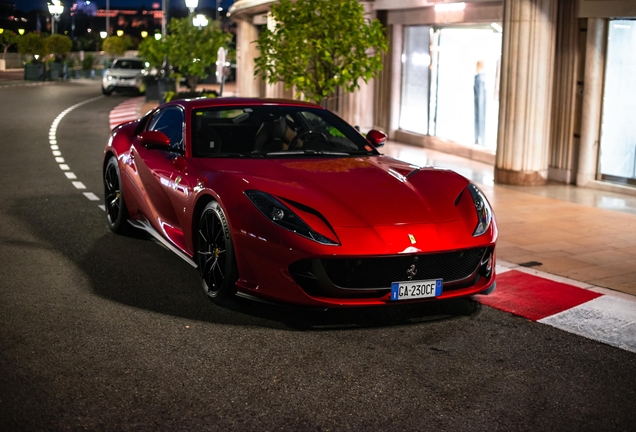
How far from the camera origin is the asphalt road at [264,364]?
4.66 metres

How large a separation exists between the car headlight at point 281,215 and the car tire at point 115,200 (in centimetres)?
302

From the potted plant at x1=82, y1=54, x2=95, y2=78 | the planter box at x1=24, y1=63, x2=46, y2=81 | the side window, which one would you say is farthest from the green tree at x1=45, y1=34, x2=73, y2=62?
the side window

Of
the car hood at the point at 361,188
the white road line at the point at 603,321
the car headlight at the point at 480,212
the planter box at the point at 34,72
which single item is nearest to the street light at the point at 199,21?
the planter box at the point at 34,72

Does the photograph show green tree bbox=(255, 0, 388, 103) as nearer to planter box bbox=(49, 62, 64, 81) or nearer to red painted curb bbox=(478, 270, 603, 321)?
red painted curb bbox=(478, 270, 603, 321)

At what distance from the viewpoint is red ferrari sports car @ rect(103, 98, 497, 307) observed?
592cm

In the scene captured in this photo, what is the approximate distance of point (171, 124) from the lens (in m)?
8.17

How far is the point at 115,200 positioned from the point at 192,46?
23.7 metres

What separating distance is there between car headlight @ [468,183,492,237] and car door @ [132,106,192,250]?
2.04 m

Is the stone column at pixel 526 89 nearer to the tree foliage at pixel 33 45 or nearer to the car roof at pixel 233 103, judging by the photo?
the car roof at pixel 233 103

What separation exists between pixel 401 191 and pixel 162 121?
284 cm

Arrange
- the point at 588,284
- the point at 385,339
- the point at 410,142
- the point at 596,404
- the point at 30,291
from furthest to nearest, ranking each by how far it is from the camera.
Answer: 1. the point at 410,142
2. the point at 588,284
3. the point at 30,291
4. the point at 385,339
5. the point at 596,404

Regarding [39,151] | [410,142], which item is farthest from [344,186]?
[410,142]

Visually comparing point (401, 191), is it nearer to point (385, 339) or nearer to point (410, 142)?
point (385, 339)

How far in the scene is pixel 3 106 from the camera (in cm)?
2977
